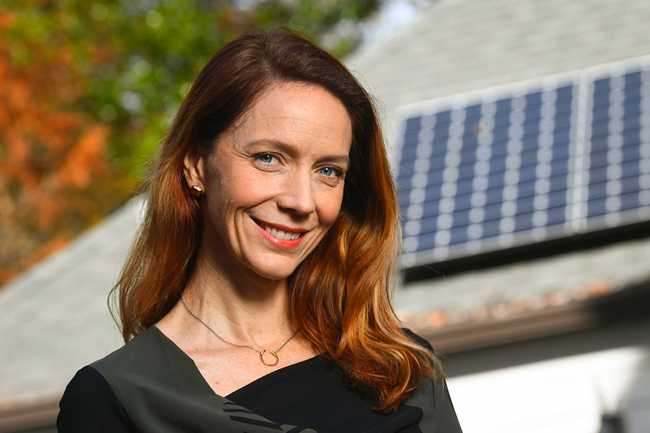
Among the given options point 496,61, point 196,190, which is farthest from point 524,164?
point 196,190

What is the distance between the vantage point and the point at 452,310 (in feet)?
26.3

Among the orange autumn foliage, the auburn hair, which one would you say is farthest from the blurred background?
the orange autumn foliage

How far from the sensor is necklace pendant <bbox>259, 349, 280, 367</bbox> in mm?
2857

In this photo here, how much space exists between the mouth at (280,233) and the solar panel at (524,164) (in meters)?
5.93

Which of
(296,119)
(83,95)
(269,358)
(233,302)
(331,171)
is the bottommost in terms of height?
(83,95)

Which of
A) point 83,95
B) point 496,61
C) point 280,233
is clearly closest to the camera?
point 280,233

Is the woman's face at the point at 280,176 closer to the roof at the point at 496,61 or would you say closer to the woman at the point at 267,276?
the woman at the point at 267,276

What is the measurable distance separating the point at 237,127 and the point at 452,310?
5.38 metres

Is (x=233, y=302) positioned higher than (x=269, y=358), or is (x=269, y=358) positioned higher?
(x=233, y=302)

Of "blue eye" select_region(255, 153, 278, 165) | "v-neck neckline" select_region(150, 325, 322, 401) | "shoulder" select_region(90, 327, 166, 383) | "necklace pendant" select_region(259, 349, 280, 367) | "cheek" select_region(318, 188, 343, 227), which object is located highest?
"blue eye" select_region(255, 153, 278, 165)

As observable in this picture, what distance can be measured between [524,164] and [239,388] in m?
6.86

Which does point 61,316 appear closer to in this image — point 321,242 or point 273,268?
point 321,242

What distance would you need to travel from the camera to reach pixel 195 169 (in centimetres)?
289

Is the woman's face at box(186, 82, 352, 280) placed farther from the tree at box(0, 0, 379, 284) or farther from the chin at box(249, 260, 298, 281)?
the tree at box(0, 0, 379, 284)
